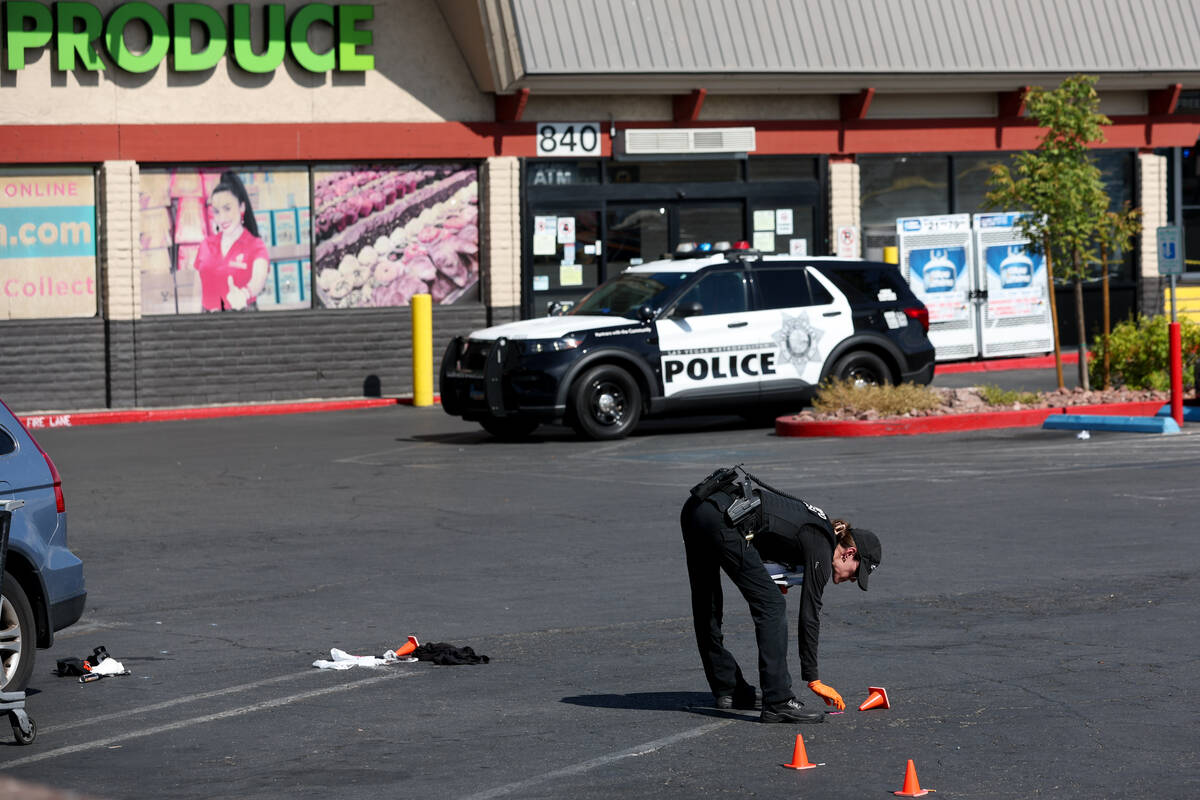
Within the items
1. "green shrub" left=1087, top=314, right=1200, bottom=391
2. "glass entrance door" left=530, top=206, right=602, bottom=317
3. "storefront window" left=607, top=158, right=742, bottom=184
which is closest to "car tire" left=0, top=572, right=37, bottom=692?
"green shrub" left=1087, top=314, right=1200, bottom=391

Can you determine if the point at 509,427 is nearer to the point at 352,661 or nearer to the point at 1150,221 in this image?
the point at 352,661

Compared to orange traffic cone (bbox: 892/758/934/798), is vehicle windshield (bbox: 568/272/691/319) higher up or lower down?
higher up

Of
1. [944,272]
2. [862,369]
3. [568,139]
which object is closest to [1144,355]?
[862,369]

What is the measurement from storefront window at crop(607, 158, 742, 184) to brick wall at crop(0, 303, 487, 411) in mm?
2947

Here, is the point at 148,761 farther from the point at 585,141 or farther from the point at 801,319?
the point at 585,141

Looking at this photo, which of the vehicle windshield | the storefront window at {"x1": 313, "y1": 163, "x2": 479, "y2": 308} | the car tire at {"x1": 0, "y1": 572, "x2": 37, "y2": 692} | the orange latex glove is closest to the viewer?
the orange latex glove

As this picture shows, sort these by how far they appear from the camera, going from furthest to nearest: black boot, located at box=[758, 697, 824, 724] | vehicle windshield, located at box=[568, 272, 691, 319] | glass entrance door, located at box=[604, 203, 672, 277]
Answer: glass entrance door, located at box=[604, 203, 672, 277] → vehicle windshield, located at box=[568, 272, 691, 319] → black boot, located at box=[758, 697, 824, 724]

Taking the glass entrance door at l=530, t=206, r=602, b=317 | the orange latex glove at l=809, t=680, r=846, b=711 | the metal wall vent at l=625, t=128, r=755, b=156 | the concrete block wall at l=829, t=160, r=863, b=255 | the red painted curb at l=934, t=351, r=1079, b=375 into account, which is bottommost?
the orange latex glove at l=809, t=680, r=846, b=711

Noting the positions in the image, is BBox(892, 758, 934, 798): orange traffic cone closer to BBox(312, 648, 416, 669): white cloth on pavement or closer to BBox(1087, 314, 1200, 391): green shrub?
BBox(312, 648, 416, 669): white cloth on pavement

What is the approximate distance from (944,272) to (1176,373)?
9.42 m

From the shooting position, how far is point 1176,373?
19.1 m

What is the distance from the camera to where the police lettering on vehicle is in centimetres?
2038

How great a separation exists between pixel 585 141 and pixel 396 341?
13.2 feet

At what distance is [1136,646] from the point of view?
30.2 feet
